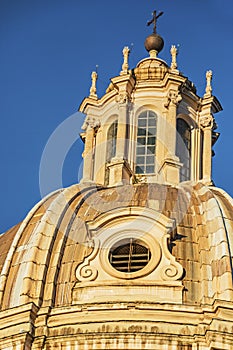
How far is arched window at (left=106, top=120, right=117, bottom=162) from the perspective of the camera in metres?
52.2

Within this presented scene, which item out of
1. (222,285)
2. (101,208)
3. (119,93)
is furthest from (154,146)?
(222,285)

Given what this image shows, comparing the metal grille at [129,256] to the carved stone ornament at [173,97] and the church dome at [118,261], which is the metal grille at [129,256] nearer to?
the church dome at [118,261]

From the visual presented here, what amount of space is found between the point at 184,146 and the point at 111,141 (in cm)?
263

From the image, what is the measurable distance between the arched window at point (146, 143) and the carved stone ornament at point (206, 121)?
1.81m

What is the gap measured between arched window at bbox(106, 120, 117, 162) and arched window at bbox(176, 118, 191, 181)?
2.24m

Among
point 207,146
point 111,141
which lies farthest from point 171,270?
point 111,141

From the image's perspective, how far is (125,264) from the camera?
1726 inches

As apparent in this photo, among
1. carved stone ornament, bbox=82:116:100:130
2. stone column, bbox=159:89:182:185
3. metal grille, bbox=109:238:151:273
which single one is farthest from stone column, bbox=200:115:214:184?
metal grille, bbox=109:238:151:273

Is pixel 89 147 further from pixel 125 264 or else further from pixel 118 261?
pixel 125 264

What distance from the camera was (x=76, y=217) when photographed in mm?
46219

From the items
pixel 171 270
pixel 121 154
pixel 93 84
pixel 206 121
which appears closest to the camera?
pixel 171 270

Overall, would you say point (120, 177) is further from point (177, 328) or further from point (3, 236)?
point (177, 328)

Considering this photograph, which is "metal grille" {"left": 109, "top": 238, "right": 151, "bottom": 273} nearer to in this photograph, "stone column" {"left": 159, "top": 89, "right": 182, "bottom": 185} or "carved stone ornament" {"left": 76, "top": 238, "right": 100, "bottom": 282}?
"carved stone ornament" {"left": 76, "top": 238, "right": 100, "bottom": 282}

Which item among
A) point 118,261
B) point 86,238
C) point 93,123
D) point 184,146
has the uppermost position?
point 93,123
